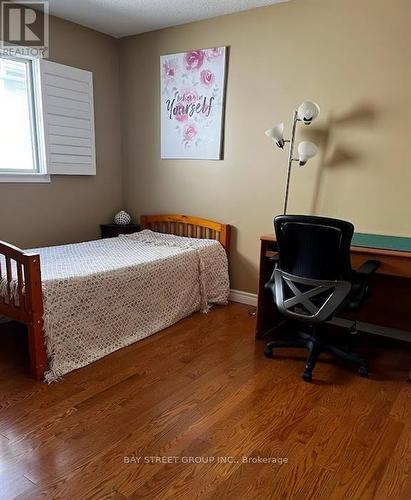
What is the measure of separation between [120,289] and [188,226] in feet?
4.35

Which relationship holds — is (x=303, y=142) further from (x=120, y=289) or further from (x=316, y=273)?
(x=120, y=289)

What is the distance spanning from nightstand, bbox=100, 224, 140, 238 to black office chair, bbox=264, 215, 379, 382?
1973mm

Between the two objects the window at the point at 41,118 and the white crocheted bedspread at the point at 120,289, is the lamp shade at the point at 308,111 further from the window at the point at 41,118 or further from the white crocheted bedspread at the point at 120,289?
the window at the point at 41,118

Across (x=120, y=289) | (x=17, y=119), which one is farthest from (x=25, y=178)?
(x=120, y=289)

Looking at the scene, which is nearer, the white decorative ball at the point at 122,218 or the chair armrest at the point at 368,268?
the chair armrest at the point at 368,268

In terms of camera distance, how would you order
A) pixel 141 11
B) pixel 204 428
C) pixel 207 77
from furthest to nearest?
pixel 207 77
pixel 141 11
pixel 204 428

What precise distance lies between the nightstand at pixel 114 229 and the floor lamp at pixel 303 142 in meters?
1.65

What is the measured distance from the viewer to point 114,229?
3.72 meters

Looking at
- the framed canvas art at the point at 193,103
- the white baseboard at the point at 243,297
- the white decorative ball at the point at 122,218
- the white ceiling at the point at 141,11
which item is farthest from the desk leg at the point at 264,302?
the white ceiling at the point at 141,11

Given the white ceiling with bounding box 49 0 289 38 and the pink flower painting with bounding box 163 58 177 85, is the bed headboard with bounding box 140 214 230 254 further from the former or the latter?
the white ceiling with bounding box 49 0 289 38

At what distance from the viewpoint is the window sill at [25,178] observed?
296 centimetres

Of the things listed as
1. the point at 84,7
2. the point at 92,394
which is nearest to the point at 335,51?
the point at 84,7

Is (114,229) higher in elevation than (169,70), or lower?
lower

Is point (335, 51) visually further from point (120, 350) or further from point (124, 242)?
point (120, 350)
